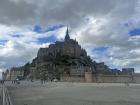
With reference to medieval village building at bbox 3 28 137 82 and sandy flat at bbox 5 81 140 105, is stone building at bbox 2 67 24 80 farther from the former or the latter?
sandy flat at bbox 5 81 140 105

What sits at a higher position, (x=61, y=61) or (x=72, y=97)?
(x=61, y=61)

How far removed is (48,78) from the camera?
144875 mm

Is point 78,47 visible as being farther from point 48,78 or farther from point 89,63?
point 48,78

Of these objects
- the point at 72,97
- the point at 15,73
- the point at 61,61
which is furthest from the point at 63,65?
the point at 72,97

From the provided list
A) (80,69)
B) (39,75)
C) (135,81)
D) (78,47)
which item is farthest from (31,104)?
(78,47)

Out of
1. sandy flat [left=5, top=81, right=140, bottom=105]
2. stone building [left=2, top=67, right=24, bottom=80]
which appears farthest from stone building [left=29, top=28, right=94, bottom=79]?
Answer: sandy flat [left=5, top=81, right=140, bottom=105]

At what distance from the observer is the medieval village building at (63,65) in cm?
13638

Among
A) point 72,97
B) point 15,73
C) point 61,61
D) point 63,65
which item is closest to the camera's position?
point 72,97

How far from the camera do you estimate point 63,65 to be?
481 ft

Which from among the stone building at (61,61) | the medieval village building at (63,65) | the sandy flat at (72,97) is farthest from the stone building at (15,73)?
the sandy flat at (72,97)

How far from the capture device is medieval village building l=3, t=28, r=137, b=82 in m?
136

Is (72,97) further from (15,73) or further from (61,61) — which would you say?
(15,73)

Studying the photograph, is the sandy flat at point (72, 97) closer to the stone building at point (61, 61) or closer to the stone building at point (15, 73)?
the stone building at point (61, 61)

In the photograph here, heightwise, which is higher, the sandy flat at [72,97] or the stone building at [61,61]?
the stone building at [61,61]
